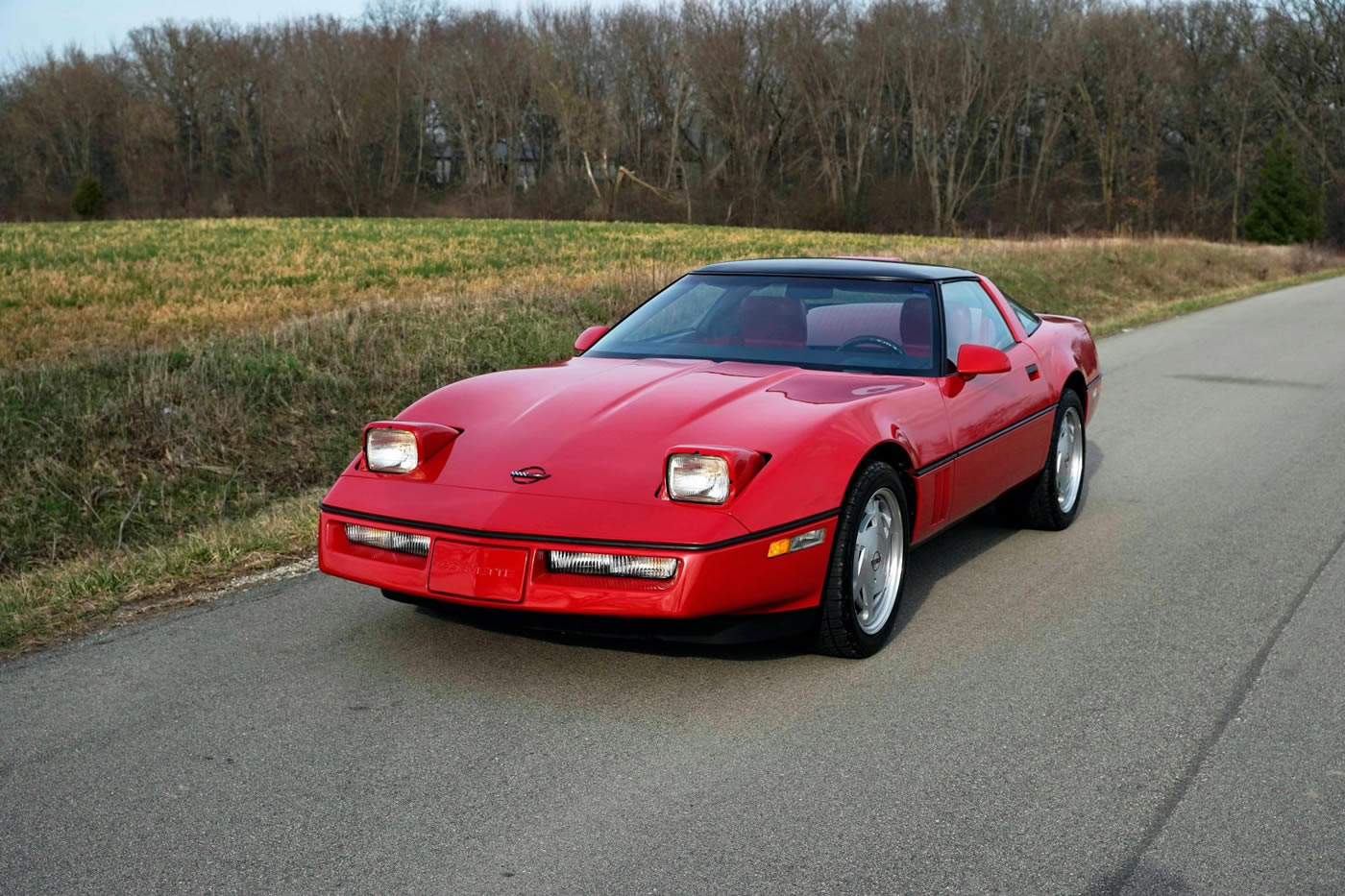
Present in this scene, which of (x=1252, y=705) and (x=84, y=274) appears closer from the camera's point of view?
(x=1252, y=705)

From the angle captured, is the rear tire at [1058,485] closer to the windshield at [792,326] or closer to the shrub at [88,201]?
the windshield at [792,326]

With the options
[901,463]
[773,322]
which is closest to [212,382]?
[773,322]

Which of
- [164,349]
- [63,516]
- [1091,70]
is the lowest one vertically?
[63,516]

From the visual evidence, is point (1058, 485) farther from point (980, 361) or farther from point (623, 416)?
point (623, 416)

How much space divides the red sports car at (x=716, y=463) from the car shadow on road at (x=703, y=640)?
0.26 ft

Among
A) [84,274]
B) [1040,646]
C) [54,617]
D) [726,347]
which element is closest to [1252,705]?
[1040,646]

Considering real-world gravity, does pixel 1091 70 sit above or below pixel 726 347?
above

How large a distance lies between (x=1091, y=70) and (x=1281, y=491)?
215 ft

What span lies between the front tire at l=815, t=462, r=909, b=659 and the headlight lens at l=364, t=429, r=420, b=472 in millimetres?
1417

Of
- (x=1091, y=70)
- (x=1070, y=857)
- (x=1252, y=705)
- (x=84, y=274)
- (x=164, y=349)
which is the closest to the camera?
(x=1070, y=857)

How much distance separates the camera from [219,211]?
68.8 metres

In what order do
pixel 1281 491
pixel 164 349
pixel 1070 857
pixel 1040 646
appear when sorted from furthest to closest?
1. pixel 164 349
2. pixel 1281 491
3. pixel 1040 646
4. pixel 1070 857

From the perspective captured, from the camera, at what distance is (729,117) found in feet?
238

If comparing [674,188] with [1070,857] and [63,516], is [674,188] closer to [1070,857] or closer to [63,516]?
[63,516]
